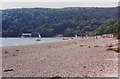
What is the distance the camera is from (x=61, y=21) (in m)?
134

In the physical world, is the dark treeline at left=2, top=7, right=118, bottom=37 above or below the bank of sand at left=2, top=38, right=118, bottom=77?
below

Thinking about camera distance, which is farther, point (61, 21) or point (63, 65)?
point (61, 21)

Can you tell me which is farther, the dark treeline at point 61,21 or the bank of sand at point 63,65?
the dark treeline at point 61,21

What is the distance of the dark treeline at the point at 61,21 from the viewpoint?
12281 cm

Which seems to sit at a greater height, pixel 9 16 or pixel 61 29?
pixel 9 16

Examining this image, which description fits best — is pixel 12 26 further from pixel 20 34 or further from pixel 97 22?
pixel 97 22

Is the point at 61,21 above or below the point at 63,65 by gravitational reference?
below

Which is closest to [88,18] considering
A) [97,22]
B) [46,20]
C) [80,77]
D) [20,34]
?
[97,22]

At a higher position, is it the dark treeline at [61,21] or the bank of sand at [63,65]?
the bank of sand at [63,65]

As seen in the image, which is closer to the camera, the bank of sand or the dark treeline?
the bank of sand

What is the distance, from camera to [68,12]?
142750 millimetres

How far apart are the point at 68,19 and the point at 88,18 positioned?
7.81m

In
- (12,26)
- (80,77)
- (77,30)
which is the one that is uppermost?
(80,77)

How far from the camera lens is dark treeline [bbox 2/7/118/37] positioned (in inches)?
4835
